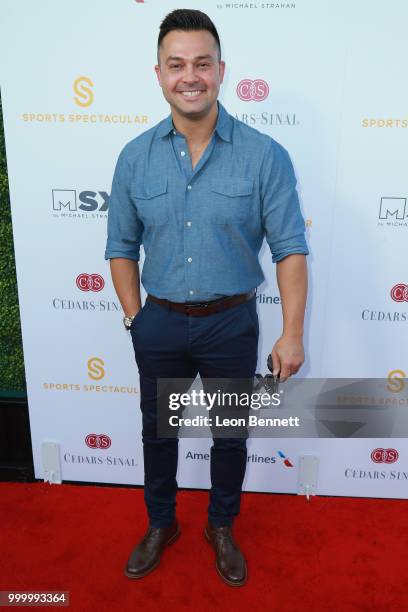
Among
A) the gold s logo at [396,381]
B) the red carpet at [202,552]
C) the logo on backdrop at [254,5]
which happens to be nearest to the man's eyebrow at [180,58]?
the logo on backdrop at [254,5]

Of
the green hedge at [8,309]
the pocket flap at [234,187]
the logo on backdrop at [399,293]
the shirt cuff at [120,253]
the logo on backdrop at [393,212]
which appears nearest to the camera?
the pocket flap at [234,187]

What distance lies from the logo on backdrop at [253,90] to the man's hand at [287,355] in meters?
1.10

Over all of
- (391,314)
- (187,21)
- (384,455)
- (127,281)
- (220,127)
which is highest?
(187,21)

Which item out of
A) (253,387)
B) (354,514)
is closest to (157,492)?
(253,387)

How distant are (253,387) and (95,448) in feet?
3.98

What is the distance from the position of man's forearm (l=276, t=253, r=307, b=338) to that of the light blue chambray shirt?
0.15 ft

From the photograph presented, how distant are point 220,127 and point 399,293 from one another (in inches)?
49.5

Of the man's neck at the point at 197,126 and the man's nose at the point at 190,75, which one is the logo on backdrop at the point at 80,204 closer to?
the man's neck at the point at 197,126

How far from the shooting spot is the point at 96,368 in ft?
9.20

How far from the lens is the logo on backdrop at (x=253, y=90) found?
2295 millimetres

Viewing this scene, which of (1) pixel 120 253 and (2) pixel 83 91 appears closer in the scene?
(1) pixel 120 253

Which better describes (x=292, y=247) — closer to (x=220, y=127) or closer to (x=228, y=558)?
(x=220, y=127)

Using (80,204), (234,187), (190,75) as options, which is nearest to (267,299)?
(234,187)

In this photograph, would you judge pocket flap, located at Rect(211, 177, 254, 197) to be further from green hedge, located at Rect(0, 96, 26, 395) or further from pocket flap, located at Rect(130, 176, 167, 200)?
green hedge, located at Rect(0, 96, 26, 395)
